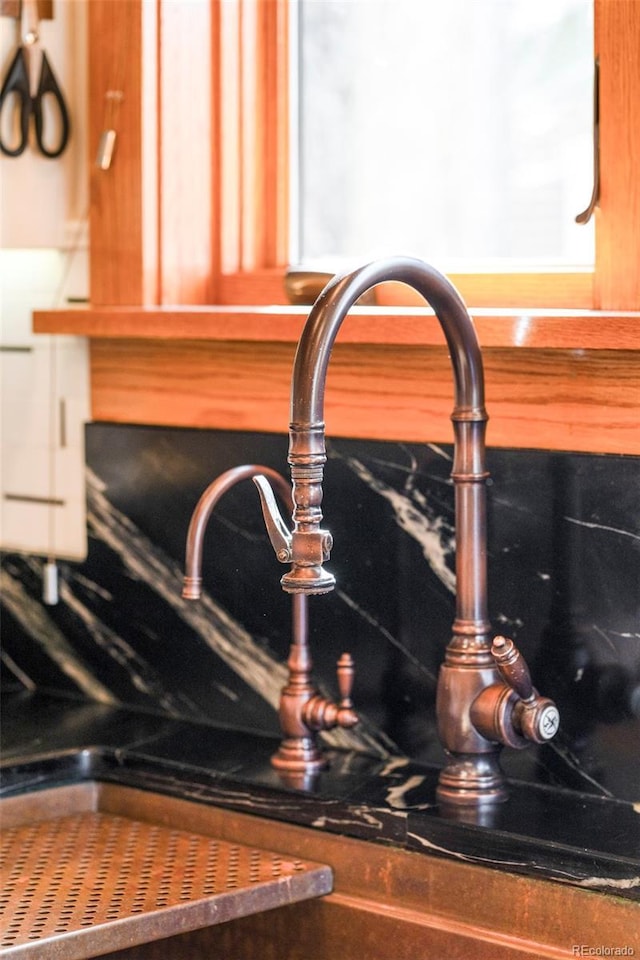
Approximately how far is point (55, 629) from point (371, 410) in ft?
1.95

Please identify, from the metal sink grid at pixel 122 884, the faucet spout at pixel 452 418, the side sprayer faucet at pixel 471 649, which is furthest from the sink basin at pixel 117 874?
the faucet spout at pixel 452 418

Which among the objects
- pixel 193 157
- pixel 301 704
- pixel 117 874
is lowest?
pixel 117 874

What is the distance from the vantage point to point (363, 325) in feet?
4.99

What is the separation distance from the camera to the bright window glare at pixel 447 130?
1580mm

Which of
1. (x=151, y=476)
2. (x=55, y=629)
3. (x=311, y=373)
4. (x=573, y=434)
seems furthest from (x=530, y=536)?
(x=55, y=629)

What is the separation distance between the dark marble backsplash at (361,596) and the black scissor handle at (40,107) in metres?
0.37

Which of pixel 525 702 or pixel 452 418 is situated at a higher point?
pixel 452 418

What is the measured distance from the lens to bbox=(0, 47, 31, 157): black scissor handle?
181 cm

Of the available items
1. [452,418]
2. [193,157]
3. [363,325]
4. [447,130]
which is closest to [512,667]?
[452,418]

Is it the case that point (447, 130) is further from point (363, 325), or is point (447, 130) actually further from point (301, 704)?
point (301, 704)

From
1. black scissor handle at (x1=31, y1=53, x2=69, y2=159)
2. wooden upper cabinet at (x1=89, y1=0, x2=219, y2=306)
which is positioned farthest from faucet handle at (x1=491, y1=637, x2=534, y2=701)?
black scissor handle at (x1=31, y1=53, x2=69, y2=159)

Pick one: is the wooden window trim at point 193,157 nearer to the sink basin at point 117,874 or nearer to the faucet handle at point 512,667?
the faucet handle at point 512,667

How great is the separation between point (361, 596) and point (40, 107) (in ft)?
2.47

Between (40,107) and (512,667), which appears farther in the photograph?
(40,107)
